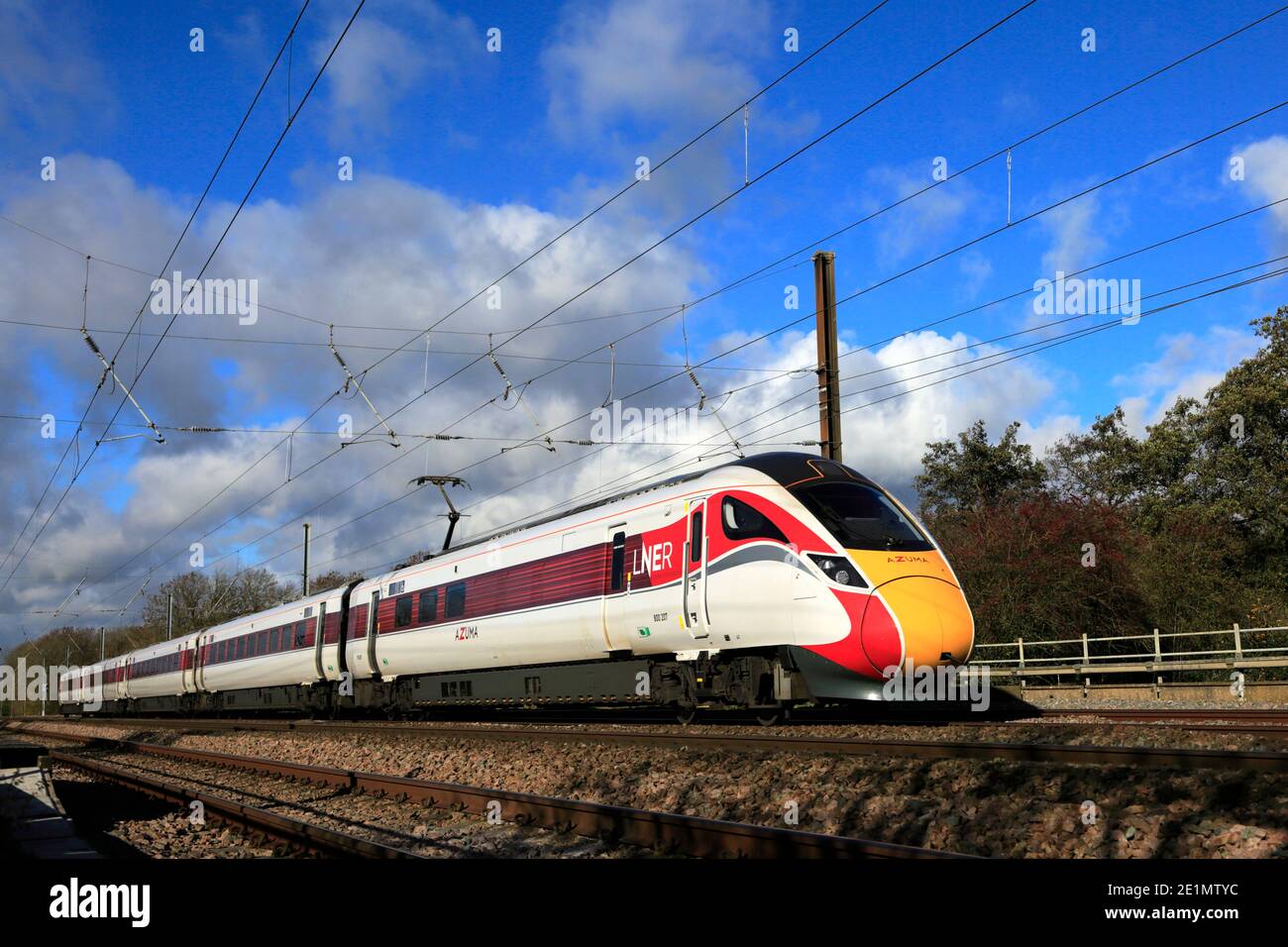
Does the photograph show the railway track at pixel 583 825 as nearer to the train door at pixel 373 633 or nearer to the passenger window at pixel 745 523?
the passenger window at pixel 745 523

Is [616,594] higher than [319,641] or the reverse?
higher

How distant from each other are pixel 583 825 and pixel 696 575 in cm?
566

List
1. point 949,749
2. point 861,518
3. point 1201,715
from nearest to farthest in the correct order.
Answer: point 949,749 → point 861,518 → point 1201,715

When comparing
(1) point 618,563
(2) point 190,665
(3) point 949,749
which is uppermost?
(1) point 618,563

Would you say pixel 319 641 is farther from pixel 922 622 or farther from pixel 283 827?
pixel 922 622

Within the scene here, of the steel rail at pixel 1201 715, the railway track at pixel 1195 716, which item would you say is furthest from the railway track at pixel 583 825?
the steel rail at pixel 1201 715

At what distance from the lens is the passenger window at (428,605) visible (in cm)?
2210

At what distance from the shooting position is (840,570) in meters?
12.6

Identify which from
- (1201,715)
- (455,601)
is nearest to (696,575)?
(1201,715)
